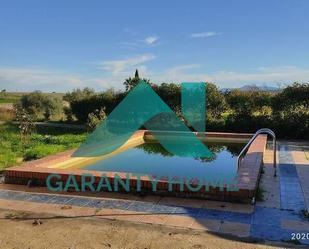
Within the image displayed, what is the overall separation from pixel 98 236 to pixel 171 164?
17.7 ft

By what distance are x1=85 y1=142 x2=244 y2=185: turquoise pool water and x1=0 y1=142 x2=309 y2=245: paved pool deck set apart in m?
1.52

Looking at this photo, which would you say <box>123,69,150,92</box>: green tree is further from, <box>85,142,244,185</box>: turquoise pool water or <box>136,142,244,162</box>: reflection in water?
<box>85,142,244,185</box>: turquoise pool water

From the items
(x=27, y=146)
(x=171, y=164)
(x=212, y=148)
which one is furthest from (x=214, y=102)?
(x=27, y=146)

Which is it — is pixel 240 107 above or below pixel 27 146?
above

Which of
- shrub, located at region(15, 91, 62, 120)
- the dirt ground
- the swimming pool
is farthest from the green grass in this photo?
shrub, located at region(15, 91, 62, 120)

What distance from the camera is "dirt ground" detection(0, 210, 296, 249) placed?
4.83 metres

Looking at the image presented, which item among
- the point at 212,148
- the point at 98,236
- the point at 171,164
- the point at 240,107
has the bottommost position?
the point at 98,236

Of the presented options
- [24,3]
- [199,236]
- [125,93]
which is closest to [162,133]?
[125,93]

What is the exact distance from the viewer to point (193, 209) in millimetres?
6133

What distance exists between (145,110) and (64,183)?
466 inches

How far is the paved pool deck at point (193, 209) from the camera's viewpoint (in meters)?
5.35

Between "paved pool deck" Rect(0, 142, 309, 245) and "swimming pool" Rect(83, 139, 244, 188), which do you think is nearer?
"paved pool deck" Rect(0, 142, 309, 245)

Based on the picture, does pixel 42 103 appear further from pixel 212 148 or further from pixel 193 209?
pixel 193 209

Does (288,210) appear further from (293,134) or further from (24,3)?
(24,3)
